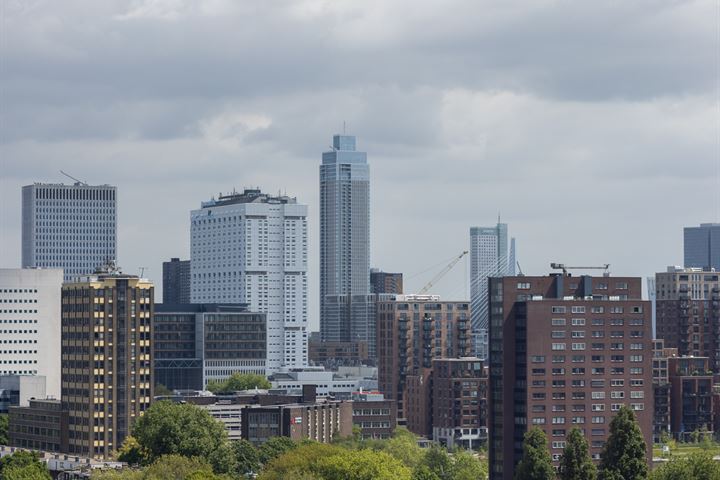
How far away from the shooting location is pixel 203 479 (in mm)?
197125

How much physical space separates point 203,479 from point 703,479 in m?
51.2

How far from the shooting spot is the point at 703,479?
199 metres
